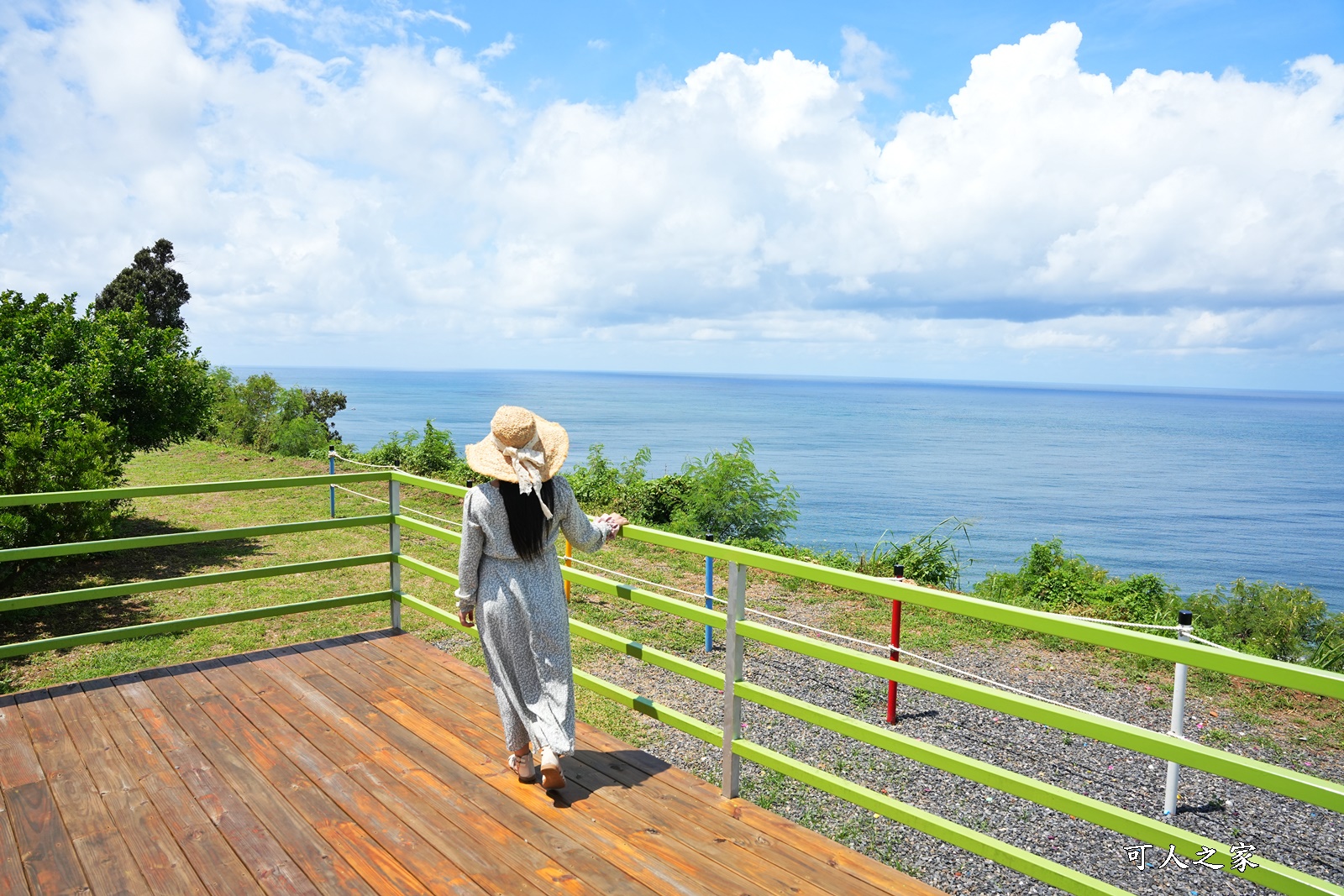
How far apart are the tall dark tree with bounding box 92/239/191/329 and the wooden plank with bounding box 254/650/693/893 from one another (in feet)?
127

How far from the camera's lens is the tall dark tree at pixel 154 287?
3747cm

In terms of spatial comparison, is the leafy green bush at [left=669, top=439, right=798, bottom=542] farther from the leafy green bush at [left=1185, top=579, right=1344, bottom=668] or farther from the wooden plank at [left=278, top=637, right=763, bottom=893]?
the wooden plank at [left=278, top=637, right=763, bottom=893]

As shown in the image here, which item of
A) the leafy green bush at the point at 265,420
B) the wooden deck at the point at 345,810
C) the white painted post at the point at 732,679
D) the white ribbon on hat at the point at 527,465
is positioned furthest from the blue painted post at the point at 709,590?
the leafy green bush at the point at 265,420

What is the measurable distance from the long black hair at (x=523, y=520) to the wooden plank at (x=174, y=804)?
1.54m

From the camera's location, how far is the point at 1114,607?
35.8ft

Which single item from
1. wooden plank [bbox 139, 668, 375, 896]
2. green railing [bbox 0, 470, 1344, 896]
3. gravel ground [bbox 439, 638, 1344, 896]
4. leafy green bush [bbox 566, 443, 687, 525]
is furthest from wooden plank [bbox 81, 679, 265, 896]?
leafy green bush [bbox 566, 443, 687, 525]

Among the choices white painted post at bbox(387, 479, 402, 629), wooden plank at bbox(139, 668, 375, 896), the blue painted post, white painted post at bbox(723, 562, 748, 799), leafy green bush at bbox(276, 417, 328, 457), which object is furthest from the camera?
leafy green bush at bbox(276, 417, 328, 457)

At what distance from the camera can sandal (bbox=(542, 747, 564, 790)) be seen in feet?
11.9

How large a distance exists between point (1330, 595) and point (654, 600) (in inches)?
1509

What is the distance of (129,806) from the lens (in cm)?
361

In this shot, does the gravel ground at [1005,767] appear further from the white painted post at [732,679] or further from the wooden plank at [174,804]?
the wooden plank at [174,804]

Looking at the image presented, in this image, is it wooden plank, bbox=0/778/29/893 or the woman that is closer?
wooden plank, bbox=0/778/29/893

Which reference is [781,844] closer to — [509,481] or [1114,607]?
[509,481]

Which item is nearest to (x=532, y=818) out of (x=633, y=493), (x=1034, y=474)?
(x=633, y=493)
